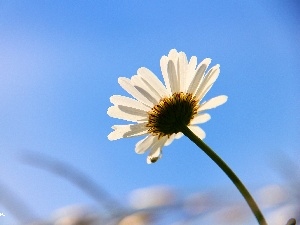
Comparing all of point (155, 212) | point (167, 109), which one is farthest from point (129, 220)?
point (167, 109)

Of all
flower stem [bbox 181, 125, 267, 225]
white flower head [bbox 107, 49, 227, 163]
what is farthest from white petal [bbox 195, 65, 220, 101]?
flower stem [bbox 181, 125, 267, 225]

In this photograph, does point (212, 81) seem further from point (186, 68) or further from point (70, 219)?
point (70, 219)

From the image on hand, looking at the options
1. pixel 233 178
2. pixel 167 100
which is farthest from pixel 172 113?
pixel 233 178

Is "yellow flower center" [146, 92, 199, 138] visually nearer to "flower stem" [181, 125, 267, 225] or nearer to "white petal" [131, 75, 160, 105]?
"white petal" [131, 75, 160, 105]

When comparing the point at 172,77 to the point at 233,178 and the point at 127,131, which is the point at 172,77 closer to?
the point at 127,131

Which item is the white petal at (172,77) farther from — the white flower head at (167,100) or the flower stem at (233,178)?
the flower stem at (233,178)
